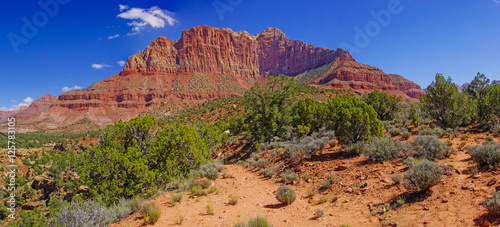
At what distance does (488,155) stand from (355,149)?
469cm

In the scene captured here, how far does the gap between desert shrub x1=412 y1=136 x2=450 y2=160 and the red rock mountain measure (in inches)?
3984

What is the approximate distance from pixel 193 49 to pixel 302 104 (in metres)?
163

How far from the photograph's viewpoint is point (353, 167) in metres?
9.20

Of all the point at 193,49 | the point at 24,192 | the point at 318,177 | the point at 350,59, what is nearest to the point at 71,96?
the point at 193,49

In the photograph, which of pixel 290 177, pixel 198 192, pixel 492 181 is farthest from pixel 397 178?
pixel 198 192

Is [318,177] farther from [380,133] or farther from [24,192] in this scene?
[24,192]

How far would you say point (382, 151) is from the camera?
8914 mm

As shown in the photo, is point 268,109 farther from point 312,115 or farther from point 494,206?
point 494,206

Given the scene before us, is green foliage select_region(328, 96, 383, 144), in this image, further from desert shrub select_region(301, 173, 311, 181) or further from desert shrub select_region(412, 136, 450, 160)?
desert shrub select_region(301, 173, 311, 181)

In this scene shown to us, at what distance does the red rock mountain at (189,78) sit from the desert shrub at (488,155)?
10267cm

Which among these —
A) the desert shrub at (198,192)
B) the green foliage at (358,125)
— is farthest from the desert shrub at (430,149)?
the desert shrub at (198,192)

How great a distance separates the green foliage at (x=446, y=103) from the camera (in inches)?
559

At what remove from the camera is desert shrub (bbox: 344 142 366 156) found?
10.5 metres

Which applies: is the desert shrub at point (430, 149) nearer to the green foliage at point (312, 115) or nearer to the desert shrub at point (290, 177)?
the desert shrub at point (290, 177)
